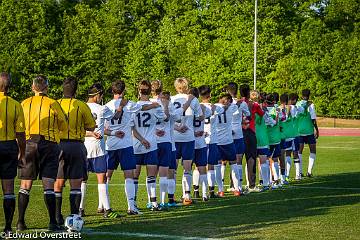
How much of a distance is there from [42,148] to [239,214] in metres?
3.94

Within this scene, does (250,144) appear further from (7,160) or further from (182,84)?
(7,160)

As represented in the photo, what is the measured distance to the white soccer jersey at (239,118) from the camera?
17125 mm

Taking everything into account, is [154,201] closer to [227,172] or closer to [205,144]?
[205,144]

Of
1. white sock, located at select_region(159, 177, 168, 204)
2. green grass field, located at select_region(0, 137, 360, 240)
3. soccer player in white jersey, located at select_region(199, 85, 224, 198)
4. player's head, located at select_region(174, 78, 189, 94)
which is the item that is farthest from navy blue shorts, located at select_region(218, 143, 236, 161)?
white sock, located at select_region(159, 177, 168, 204)

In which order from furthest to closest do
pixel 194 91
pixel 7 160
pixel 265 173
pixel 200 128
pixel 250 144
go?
pixel 265 173, pixel 250 144, pixel 194 91, pixel 200 128, pixel 7 160

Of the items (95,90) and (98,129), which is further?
(95,90)

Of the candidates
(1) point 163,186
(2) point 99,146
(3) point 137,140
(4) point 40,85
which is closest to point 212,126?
(1) point 163,186

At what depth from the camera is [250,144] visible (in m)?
17.7

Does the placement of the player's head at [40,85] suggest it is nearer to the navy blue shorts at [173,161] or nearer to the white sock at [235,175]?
the navy blue shorts at [173,161]

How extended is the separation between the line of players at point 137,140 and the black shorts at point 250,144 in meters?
0.02

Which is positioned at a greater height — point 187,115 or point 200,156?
point 187,115

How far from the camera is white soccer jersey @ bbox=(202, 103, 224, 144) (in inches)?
645

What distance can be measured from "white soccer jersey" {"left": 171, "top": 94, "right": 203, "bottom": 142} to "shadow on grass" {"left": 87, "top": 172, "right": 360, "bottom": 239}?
141 centimetres

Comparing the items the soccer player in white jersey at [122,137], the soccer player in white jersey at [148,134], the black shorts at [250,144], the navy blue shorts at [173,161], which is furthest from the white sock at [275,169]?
the soccer player in white jersey at [122,137]
